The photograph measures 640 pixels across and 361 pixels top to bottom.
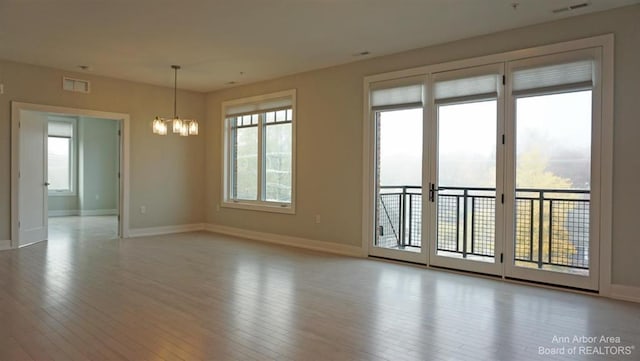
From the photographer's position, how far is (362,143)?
6.19m

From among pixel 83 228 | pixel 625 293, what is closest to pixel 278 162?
pixel 83 228

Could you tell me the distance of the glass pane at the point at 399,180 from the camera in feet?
18.7

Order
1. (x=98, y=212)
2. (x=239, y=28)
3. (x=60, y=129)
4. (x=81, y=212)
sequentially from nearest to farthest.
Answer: (x=239, y=28) < (x=60, y=129) < (x=81, y=212) < (x=98, y=212)

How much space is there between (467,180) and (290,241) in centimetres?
314

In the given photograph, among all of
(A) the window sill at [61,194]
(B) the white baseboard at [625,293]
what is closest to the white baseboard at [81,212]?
(A) the window sill at [61,194]

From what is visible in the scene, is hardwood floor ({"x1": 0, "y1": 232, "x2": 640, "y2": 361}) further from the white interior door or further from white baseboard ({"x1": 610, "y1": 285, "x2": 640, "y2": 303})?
the white interior door

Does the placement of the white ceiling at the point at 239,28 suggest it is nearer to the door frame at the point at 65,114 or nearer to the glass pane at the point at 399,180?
the door frame at the point at 65,114

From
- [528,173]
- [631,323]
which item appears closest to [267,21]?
[528,173]

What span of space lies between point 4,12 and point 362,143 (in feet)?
14.2

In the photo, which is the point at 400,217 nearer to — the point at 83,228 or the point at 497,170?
the point at 497,170

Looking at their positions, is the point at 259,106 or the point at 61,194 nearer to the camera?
the point at 259,106

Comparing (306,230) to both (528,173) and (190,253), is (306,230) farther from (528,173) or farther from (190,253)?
(528,173)

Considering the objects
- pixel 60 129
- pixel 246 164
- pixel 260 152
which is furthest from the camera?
pixel 60 129

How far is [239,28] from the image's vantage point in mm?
4922
